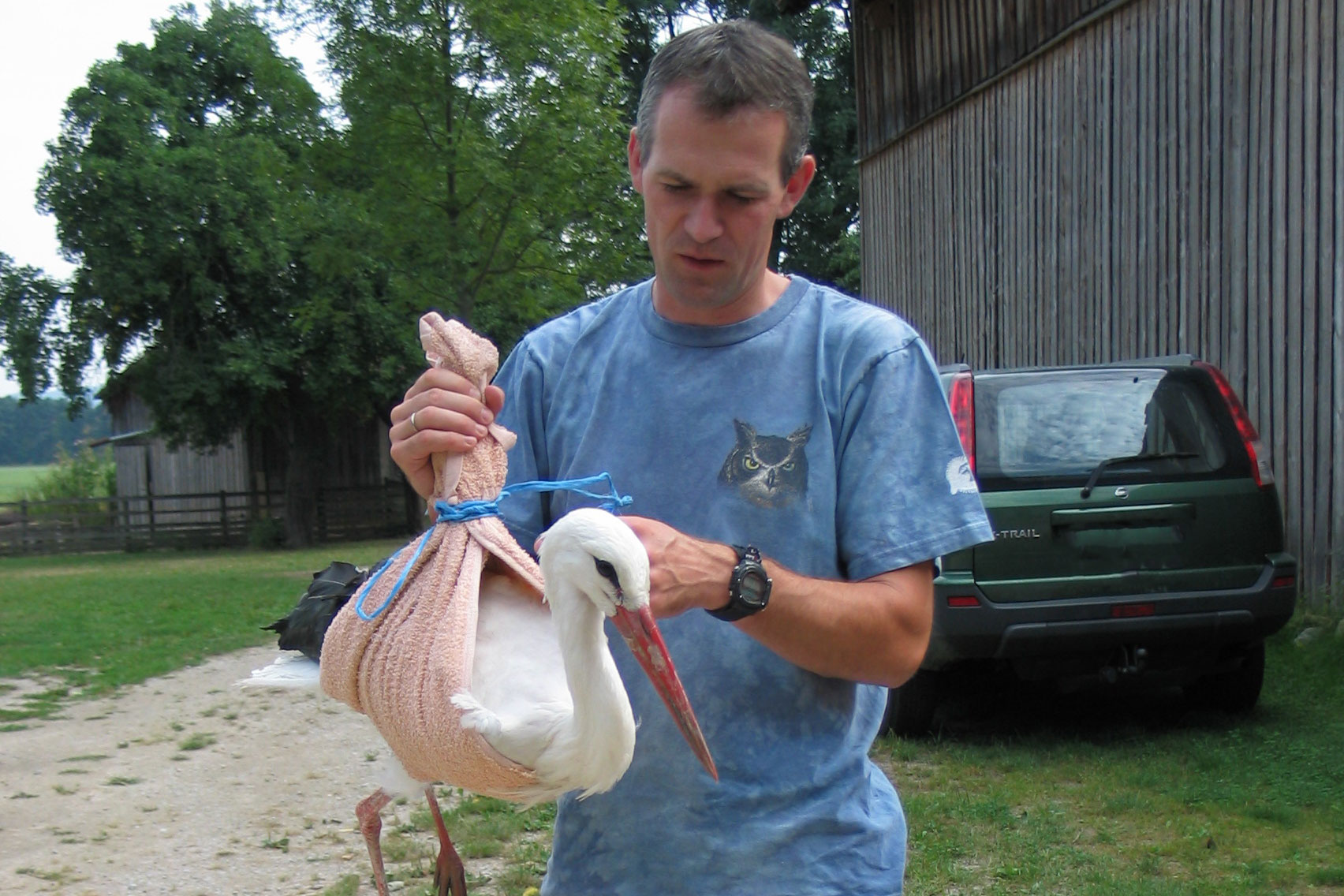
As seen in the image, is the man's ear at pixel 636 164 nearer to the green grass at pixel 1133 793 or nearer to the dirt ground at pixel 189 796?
the green grass at pixel 1133 793

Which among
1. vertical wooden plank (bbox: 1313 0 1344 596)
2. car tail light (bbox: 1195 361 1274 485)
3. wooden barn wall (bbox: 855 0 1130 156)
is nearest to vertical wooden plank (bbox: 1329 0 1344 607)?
vertical wooden plank (bbox: 1313 0 1344 596)

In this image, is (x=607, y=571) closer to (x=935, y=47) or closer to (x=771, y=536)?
(x=771, y=536)

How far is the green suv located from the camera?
648 cm

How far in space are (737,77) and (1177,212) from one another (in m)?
9.45

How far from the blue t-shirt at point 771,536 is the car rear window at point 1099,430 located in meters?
4.59

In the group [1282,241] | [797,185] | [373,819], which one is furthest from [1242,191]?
[797,185]

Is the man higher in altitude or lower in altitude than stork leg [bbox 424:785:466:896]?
higher

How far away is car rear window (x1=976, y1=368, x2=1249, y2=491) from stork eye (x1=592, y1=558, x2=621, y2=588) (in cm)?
501

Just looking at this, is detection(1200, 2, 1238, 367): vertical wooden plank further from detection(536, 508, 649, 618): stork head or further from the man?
detection(536, 508, 649, 618): stork head

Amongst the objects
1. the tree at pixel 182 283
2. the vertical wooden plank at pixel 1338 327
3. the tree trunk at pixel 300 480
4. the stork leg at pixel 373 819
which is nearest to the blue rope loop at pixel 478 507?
the stork leg at pixel 373 819

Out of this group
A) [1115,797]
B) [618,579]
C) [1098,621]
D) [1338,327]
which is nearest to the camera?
[618,579]

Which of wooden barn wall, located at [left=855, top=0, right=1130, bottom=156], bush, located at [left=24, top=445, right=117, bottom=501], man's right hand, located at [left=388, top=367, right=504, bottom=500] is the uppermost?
wooden barn wall, located at [left=855, top=0, right=1130, bottom=156]

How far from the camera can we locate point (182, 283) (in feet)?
84.0

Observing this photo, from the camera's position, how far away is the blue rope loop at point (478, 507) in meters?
2.08
